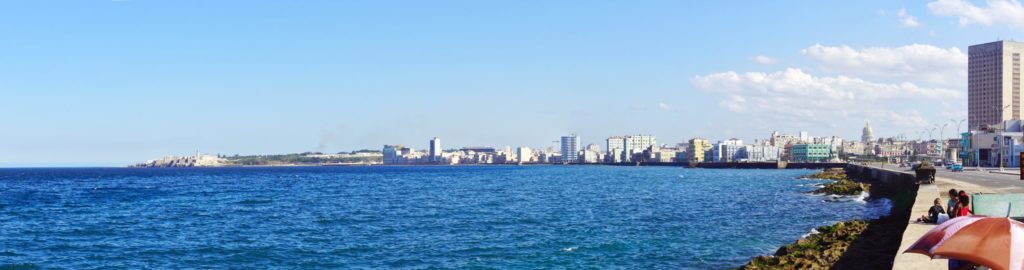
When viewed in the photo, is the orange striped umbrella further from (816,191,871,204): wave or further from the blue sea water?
(816,191,871,204): wave

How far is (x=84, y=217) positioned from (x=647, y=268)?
34092mm

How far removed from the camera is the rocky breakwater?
20.3 metres

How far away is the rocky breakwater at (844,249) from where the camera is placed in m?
20.3

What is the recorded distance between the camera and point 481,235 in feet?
105

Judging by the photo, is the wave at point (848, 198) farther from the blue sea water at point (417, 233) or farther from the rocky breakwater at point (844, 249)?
the rocky breakwater at point (844, 249)

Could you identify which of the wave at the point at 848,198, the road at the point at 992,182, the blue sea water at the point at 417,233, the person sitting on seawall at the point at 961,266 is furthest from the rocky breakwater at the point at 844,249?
the wave at the point at 848,198

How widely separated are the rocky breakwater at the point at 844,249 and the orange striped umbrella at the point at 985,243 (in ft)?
35.1

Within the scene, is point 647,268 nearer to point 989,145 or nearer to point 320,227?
point 320,227

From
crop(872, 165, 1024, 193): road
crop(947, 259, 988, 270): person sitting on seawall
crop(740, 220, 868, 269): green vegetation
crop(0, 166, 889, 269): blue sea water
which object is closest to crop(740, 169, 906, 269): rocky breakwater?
crop(740, 220, 868, 269): green vegetation

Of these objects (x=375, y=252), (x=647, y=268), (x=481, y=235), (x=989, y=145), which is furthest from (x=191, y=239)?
(x=989, y=145)

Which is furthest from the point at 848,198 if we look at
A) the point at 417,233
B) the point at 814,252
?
the point at 814,252

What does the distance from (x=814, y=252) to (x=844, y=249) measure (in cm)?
97

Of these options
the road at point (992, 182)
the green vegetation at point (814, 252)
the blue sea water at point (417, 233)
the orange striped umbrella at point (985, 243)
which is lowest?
the blue sea water at point (417, 233)

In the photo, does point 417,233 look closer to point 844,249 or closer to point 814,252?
point 814,252
